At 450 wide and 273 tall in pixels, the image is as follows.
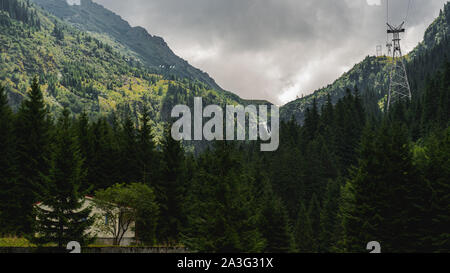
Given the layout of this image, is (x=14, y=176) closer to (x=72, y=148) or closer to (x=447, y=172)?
(x=72, y=148)

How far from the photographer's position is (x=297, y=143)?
123562 mm

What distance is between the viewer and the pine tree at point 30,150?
51.0m

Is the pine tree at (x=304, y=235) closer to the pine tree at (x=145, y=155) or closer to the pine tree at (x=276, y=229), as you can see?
the pine tree at (x=276, y=229)

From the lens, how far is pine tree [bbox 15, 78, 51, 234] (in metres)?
51.0

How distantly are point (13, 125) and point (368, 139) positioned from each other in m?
43.6

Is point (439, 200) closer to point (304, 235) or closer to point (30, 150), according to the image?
point (304, 235)

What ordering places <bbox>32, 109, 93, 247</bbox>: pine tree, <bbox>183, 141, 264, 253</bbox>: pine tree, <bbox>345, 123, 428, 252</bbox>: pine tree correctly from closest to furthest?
<bbox>183, 141, 264, 253</bbox>: pine tree < <bbox>32, 109, 93, 247</bbox>: pine tree < <bbox>345, 123, 428, 252</bbox>: pine tree

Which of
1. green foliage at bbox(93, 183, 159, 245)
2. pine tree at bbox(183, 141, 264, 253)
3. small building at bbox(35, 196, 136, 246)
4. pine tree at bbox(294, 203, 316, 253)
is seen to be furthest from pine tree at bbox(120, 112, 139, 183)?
pine tree at bbox(183, 141, 264, 253)

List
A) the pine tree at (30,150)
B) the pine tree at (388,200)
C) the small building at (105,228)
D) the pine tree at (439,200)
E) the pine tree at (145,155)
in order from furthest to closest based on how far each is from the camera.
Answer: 1. the pine tree at (145,155)
2. the pine tree at (30,150)
3. the small building at (105,228)
4. the pine tree at (388,200)
5. the pine tree at (439,200)

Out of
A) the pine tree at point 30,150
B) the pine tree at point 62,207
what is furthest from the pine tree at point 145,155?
the pine tree at point 62,207

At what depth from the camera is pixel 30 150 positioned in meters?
54.6

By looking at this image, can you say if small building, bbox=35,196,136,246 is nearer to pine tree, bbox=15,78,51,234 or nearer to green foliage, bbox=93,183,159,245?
green foliage, bbox=93,183,159,245

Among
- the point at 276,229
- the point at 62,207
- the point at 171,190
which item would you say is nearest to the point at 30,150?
the point at 62,207
